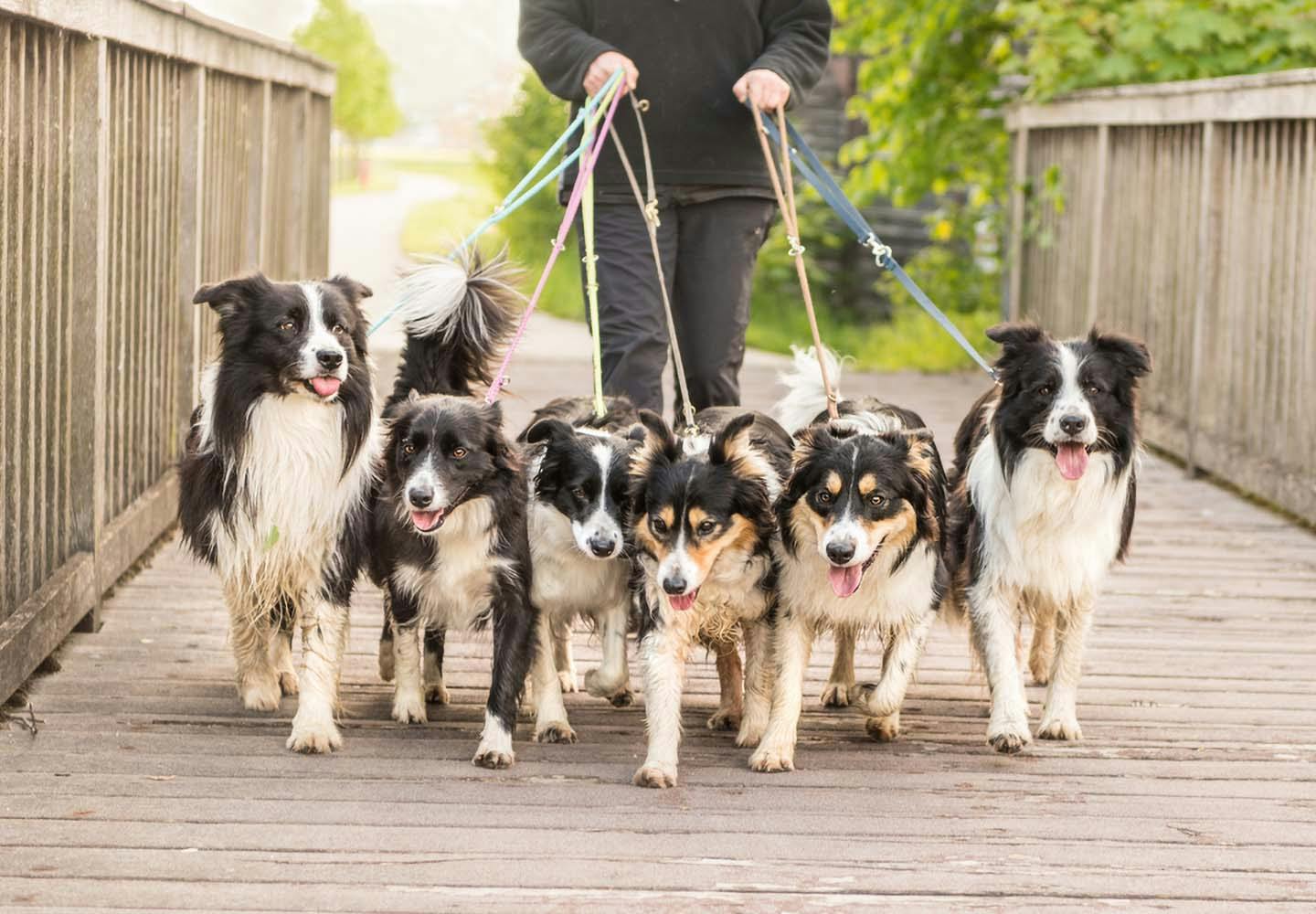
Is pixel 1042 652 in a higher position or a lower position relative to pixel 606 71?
lower

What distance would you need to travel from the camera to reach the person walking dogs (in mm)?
5938

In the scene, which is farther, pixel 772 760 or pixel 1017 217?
pixel 1017 217

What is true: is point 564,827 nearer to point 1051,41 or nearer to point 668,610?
point 668,610

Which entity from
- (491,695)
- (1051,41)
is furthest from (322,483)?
(1051,41)

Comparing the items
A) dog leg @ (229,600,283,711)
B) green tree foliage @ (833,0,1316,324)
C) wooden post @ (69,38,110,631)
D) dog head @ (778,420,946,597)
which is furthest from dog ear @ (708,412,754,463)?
green tree foliage @ (833,0,1316,324)

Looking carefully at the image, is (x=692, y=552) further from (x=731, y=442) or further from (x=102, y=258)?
(x=102, y=258)

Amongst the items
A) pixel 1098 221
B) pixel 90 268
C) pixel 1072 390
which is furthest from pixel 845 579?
pixel 1098 221

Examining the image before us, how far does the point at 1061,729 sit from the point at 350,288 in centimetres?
233

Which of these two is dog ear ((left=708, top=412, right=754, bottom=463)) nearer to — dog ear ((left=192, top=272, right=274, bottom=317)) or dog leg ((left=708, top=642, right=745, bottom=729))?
dog leg ((left=708, top=642, right=745, bottom=729))

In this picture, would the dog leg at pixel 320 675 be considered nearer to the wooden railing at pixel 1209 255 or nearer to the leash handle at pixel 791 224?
the leash handle at pixel 791 224

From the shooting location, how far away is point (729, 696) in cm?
516

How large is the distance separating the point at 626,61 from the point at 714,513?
1790 millimetres

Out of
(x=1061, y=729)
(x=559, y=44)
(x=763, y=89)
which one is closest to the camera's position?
(x=1061, y=729)

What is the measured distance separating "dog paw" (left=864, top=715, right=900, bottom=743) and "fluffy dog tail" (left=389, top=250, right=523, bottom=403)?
64.3 inches
